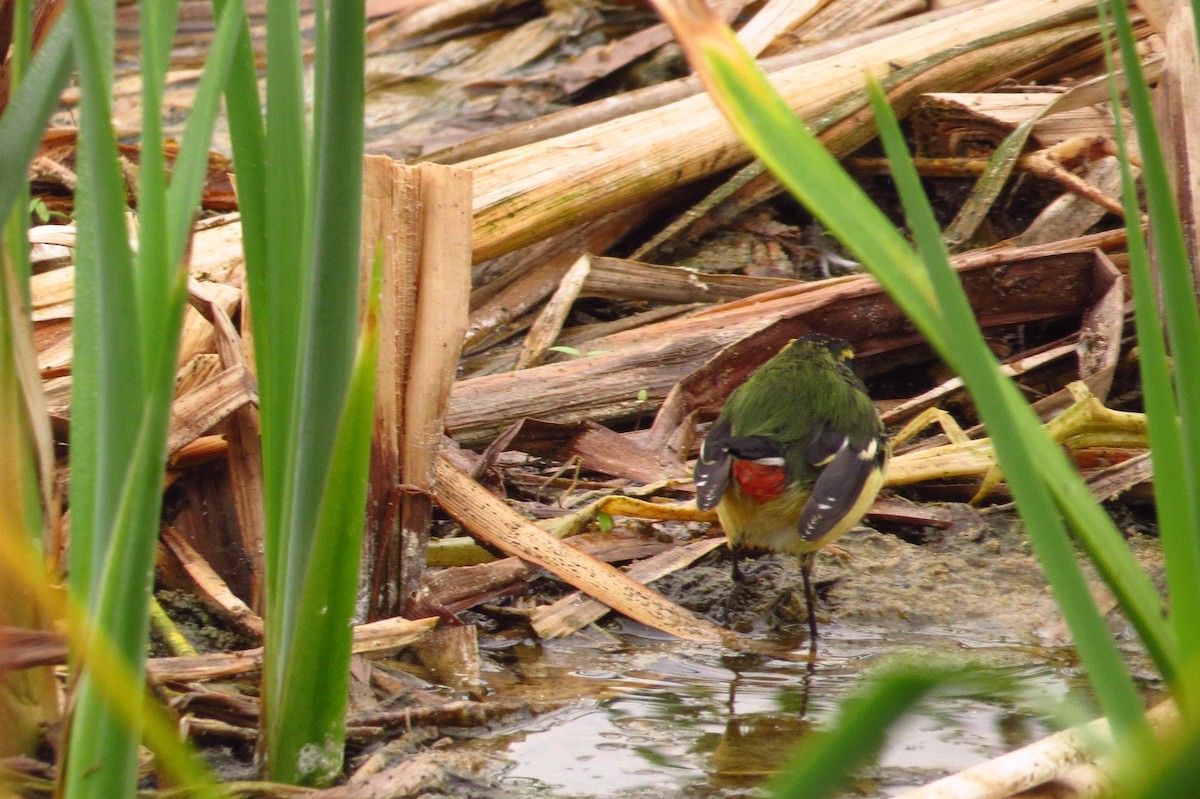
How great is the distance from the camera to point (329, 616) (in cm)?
217

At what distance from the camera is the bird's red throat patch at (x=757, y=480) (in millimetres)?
4293

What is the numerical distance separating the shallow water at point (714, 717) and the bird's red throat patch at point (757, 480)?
0.49 meters

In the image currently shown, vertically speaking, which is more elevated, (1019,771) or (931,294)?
(931,294)

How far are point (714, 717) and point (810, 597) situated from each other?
89 cm

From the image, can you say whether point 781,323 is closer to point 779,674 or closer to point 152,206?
point 779,674

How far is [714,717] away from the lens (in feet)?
11.4

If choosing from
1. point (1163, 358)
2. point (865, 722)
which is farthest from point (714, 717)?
point (865, 722)

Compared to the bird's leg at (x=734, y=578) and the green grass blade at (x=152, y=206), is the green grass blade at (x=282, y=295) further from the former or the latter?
the bird's leg at (x=734, y=578)

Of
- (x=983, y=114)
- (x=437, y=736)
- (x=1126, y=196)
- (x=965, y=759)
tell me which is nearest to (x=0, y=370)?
(x=437, y=736)

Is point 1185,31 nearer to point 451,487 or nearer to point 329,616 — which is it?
point 451,487

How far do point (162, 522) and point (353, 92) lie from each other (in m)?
2.12

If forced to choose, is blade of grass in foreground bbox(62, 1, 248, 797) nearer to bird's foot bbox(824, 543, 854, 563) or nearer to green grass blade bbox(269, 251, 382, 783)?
green grass blade bbox(269, 251, 382, 783)

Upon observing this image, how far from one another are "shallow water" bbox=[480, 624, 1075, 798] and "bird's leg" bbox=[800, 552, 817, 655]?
5 cm

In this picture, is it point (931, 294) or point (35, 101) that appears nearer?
point (931, 294)
